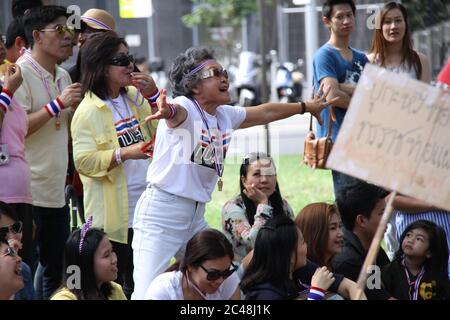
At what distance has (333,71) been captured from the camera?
6477 millimetres

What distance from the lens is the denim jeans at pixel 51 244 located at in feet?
20.4

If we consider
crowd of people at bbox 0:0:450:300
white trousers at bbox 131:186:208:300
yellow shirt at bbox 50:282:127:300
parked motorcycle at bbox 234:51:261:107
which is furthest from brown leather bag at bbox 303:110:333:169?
parked motorcycle at bbox 234:51:261:107

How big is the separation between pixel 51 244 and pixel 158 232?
1267 millimetres

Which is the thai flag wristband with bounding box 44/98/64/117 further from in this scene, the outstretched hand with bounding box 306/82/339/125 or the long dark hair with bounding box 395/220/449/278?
the long dark hair with bounding box 395/220/449/278

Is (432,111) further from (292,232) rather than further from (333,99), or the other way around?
(333,99)

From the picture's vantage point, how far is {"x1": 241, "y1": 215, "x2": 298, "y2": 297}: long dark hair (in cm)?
507

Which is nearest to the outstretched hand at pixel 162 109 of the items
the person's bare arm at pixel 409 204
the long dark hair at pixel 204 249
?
the long dark hair at pixel 204 249

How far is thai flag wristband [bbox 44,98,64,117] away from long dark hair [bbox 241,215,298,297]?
150 cm

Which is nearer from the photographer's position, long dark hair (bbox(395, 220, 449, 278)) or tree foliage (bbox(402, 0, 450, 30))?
long dark hair (bbox(395, 220, 449, 278))

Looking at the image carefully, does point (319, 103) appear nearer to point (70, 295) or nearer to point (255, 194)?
point (255, 194)

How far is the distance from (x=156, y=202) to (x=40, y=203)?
118cm

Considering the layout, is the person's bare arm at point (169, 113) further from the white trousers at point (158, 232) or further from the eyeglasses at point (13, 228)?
the eyeglasses at point (13, 228)

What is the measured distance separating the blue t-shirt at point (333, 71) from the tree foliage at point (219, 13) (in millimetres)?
31125

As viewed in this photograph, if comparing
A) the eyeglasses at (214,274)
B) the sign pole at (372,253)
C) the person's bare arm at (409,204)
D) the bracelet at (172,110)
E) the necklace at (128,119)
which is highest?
the bracelet at (172,110)
